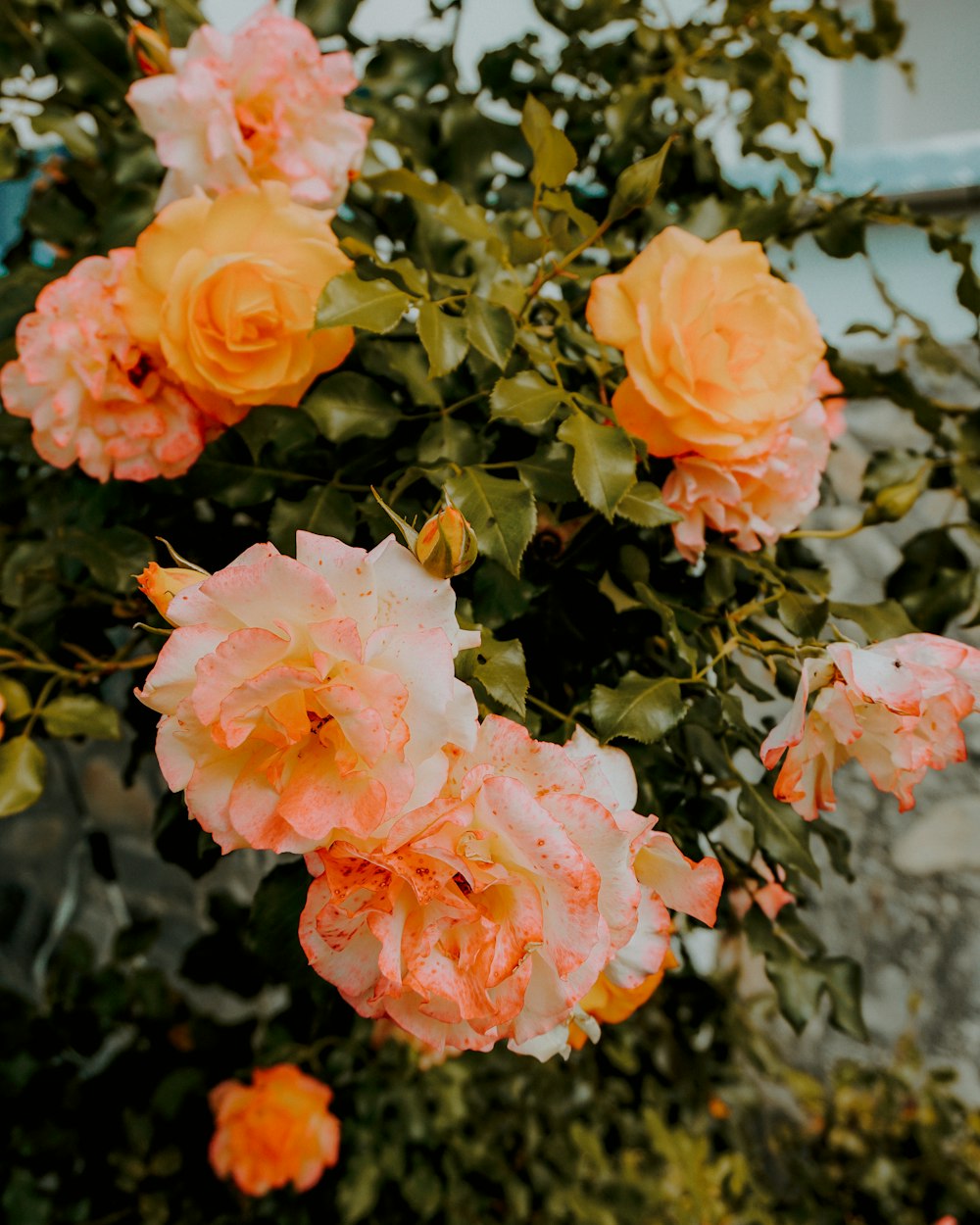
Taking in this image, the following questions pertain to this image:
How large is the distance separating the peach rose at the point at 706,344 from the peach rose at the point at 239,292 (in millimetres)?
160

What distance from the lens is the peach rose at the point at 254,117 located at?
0.55 m

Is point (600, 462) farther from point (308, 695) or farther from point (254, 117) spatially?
point (254, 117)

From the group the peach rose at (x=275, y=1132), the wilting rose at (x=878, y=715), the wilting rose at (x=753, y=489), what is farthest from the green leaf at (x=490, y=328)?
the peach rose at (x=275, y=1132)

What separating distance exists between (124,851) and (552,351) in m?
1.41

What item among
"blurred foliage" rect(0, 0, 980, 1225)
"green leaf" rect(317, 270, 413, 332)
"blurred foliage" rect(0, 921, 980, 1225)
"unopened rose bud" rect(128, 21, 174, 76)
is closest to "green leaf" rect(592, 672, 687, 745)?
"blurred foliage" rect(0, 0, 980, 1225)

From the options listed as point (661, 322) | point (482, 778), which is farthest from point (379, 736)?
point (661, 322)

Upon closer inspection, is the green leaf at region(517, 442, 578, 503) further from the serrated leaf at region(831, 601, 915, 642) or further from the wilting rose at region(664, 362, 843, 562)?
the serrated leaf at region(831, 601, 915, 642)

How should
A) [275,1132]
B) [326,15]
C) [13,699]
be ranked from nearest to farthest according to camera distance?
[13,699] → [326,15] → [275,1132]

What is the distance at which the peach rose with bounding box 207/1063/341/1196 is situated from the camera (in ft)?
3.27

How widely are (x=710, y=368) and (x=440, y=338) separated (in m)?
0.15

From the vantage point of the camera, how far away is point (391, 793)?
0.32 meters

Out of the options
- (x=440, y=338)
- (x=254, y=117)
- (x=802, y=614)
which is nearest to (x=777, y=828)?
(x=802, y=614)

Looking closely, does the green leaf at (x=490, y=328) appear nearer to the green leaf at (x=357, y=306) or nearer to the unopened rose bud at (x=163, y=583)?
the green leaf at (x=357, y=306)

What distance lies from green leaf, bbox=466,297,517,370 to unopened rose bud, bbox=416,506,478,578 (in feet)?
0.47
